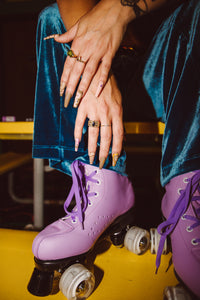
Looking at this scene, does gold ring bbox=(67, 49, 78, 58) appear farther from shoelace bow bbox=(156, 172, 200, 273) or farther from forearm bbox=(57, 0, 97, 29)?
shoelace bow bbox=(156, 172, 200, 273)

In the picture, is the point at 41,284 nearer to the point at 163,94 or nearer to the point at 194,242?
the point at 194,242

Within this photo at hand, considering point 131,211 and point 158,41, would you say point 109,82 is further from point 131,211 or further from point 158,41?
point 131,211

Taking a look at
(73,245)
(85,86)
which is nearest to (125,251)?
(73,245)

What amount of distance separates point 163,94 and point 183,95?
8 centimetres

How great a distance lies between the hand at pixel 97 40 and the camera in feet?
1.46

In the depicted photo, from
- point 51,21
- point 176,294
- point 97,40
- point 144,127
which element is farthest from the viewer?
point 144,127

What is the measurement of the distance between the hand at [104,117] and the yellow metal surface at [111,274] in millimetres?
282

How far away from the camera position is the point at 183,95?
0.46 meters

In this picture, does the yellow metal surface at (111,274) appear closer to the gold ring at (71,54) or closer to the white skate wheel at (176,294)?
the white skate wheel at (176,294)

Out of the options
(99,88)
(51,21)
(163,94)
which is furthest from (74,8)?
(163,94)

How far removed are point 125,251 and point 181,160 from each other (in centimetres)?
33

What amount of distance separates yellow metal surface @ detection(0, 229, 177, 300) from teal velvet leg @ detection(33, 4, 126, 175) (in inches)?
10.0

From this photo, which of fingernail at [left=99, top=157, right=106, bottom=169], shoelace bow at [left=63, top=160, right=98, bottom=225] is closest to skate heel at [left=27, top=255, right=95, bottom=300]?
shoelace bow at [left=63, top=160, right=98, bottom=225]

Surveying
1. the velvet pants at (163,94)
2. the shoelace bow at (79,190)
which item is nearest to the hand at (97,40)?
the velvet pants at (163,94)
